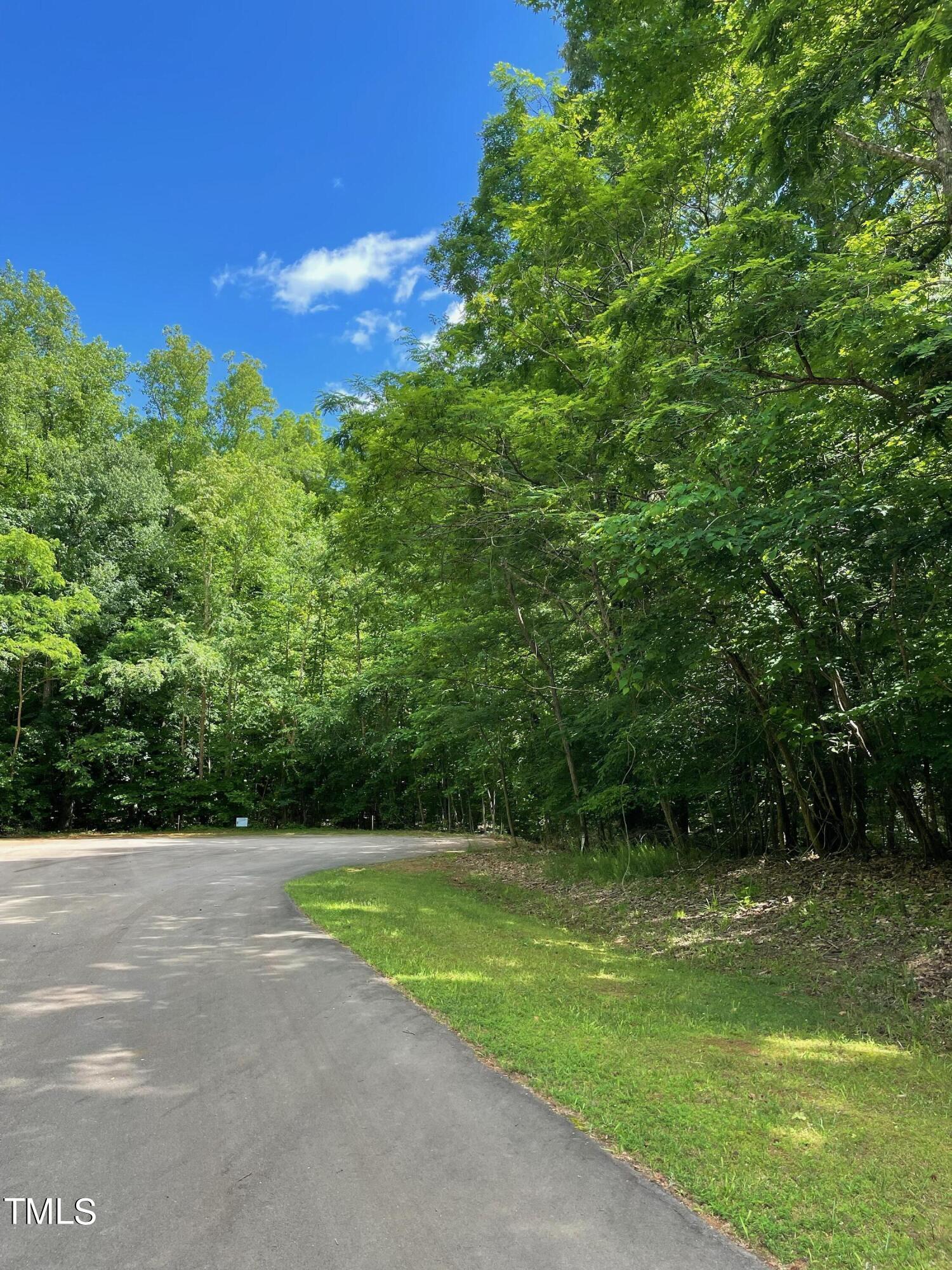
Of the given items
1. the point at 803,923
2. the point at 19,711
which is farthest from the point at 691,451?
the point at 19,711

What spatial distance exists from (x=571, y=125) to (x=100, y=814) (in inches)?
988

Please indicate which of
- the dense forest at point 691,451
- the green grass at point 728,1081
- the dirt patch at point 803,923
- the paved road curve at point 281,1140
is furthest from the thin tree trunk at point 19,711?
the green grass at point 728,1081

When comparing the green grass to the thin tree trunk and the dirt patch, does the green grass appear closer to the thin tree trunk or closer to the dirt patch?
the dirt patch

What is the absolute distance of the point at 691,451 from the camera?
23.9ft

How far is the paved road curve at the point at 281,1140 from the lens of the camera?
91.4 inches

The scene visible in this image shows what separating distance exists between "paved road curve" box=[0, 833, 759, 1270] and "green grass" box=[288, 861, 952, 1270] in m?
0.22

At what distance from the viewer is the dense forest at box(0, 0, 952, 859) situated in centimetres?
600

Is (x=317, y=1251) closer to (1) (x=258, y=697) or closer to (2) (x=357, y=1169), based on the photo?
(2) (x=357, y=1169)

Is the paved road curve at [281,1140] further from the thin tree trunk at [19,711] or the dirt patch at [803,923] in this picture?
the thin tree trunk at [19,711]

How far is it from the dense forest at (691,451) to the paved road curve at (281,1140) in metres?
4.31

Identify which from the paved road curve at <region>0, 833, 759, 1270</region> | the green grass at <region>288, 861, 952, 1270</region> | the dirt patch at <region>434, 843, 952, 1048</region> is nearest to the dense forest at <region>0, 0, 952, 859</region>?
the dirt patch at <region>434, 843, 952, 1048</region>

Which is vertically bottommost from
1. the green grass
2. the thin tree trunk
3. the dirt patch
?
the dirt patch

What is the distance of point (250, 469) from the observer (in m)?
26.7

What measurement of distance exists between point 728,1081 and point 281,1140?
2.27m
